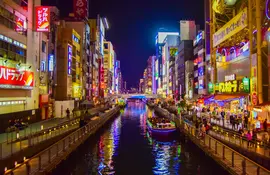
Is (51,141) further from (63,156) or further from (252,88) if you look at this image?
(252,88)

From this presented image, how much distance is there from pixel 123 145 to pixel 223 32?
1142 inches

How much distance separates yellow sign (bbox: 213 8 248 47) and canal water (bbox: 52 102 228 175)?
1916cm

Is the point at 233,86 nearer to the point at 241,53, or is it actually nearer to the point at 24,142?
the point at 241,53

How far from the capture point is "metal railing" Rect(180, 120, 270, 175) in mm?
17469

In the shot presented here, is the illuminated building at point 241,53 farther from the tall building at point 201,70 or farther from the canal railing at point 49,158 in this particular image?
the canal railing at point 49,158

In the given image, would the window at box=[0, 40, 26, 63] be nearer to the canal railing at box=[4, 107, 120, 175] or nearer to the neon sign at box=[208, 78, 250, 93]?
the canal railing at box=[4, 107, 120, 175]

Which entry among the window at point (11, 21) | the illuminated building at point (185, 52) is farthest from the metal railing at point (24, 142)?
the illuminated building at point (185, 52)

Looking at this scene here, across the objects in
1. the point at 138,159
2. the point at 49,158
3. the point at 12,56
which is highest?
the point at 12,56

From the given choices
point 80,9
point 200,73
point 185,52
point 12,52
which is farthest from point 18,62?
point 185,52

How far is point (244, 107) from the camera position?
147 ft

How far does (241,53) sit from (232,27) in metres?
4.57

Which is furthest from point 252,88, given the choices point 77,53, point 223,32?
point 77,53

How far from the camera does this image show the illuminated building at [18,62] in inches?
1372

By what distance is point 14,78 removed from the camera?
118 feet
